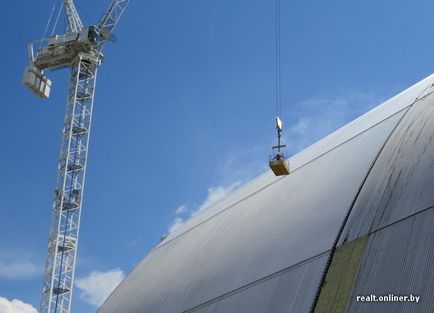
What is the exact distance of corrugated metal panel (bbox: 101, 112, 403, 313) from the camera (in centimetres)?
2030

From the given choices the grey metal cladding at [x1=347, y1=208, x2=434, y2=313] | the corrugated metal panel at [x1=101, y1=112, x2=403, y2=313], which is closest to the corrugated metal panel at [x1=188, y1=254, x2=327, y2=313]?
the corrugated metal panel at [x1=101, y1=112, x2=403, y2=313]

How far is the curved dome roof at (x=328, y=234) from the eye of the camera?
50.8 ft

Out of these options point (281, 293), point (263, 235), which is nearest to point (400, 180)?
point (281, 293)

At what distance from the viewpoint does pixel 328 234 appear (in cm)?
1886

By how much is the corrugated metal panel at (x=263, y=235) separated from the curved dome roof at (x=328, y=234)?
0.06 metres

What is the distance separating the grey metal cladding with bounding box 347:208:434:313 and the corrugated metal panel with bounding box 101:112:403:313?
263cm

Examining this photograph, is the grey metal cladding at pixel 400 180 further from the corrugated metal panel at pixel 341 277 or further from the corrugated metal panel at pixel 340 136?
the corrugated metal panel at pixel 340 136

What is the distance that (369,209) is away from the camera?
17766 mm

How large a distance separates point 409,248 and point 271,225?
916 centimetres

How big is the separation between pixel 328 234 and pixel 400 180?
9.54 feet

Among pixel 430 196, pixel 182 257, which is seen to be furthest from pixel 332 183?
pixel 182 257

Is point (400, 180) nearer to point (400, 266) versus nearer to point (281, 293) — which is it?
point (400, 266)

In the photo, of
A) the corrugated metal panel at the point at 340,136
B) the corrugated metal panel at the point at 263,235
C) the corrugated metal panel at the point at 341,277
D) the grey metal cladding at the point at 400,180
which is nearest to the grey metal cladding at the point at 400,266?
the corrugated metal panel at the point at 341,277

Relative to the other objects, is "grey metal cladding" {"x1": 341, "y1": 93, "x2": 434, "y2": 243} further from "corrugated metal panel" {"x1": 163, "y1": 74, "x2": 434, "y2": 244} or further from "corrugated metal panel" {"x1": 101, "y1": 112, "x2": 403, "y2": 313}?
"corrugated metal panel" {"x1": 163, "y1": 74, "x2": 434, "y2": 244}
